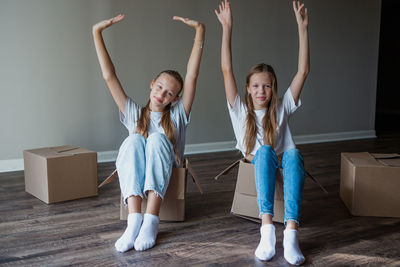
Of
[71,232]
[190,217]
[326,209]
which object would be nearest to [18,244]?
[71,232]

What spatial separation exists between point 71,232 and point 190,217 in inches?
22.3

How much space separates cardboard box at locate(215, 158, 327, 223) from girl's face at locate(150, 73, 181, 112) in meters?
0.43

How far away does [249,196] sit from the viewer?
191 cm

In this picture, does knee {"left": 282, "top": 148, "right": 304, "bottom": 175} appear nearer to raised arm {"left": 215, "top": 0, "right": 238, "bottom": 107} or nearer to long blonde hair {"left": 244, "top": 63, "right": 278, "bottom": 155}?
long blonde hair {"left": 244, "top": 63, "right": 278, "bottom": 155}

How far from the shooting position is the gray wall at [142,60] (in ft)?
10.2

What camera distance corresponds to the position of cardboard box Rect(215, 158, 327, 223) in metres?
1.84

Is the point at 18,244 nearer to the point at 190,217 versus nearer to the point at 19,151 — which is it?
the point at 190,217

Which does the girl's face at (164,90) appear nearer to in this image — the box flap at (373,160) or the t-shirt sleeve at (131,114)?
the t-shirt sleeve at (131,114)

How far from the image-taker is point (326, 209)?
7.13 feet

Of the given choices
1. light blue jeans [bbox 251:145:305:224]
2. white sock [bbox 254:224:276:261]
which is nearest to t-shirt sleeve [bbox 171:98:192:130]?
light blue jeans [bbox 251:145:305:224]

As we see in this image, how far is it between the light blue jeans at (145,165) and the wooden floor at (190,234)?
0.22 m

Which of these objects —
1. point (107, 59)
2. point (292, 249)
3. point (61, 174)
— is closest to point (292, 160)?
point (292, 249)

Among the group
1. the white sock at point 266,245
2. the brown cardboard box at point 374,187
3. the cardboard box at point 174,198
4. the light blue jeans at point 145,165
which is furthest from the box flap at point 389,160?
the light blue jeans at point 145,165

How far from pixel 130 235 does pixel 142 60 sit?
7.33 feet
